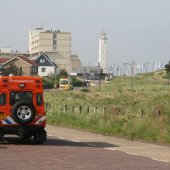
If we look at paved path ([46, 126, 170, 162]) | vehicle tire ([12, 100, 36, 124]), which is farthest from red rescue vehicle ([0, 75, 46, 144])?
paved path ([46, 126, 170, 162])

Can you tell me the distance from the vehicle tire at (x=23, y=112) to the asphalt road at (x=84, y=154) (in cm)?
91

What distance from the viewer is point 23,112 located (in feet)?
67.3

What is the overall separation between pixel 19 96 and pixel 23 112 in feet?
2.64

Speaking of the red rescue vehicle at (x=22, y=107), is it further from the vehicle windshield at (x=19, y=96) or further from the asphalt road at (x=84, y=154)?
the asphalt road at (x=84, y=154)

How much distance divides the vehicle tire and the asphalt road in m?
0.91

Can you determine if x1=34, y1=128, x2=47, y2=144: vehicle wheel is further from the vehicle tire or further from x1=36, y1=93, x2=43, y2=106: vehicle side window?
x1=36, y1=93, x2=43, y2=106: vehicle side window

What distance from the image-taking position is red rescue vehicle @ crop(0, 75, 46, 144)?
20.5 meters

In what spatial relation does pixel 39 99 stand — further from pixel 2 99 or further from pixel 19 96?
pixel 2 99

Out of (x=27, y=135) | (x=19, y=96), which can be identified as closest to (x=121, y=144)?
(x=27, y=135)

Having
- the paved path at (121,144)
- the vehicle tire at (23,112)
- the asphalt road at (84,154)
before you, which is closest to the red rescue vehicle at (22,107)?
the vehicle tire at (23,112)

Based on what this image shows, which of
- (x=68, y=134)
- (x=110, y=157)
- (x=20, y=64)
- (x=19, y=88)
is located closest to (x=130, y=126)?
(x=68, y=134)

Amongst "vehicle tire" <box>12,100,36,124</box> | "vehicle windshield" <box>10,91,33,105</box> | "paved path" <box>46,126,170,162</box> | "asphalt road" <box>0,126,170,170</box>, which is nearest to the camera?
"asphalt road" <box>0,126,170,170</box>

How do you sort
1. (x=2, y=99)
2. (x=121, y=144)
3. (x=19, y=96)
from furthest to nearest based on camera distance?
(x=121, y=144)
(x=19, y=96)
(x=2, y=99)

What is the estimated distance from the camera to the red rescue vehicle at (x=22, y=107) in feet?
67.3
